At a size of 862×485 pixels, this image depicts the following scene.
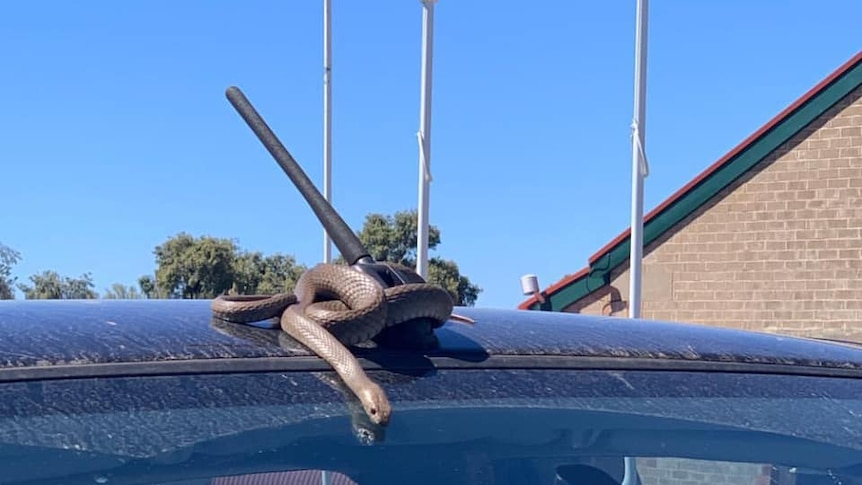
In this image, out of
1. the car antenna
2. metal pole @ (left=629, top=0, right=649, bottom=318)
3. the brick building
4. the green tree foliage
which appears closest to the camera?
the car antenna

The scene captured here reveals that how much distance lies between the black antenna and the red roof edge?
10.5m

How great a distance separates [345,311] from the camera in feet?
4.84

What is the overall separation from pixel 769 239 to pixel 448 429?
11714mm

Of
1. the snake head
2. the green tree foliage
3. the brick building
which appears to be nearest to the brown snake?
the snake head

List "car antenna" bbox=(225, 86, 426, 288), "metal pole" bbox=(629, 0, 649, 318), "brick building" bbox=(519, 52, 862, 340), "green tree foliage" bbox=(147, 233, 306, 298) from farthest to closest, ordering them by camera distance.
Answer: "green tree foliage" bbox=(147, 233, 306, 298) → "brick building" bbox=(519, 52, 862, 340) → "metal pole" bbox=(629, 0, 649, 318) → "car antenna" bbox=(225, 86, 426, 288)

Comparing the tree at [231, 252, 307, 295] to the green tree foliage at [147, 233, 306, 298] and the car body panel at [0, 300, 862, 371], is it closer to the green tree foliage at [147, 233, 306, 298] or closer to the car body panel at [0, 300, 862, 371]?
the green tree foliage at [147, 233, 306, 298]

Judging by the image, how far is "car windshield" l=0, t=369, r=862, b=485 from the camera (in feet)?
4.20

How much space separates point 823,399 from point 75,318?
1120 mm

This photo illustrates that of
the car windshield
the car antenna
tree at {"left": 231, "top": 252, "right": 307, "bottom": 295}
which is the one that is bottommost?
tree at {"left": 231, "top": 252, "right": 307, "bottom": 295}

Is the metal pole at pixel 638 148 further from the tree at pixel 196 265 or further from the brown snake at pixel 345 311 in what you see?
the tree at pixel 196 265

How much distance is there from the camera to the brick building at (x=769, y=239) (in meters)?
12.2

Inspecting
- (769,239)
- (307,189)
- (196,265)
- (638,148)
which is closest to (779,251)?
(769,239)

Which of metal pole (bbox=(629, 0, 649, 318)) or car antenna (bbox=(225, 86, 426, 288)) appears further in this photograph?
metal pole (bbox=(629, 0, 649, 318))

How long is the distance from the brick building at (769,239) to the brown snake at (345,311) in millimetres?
11345
